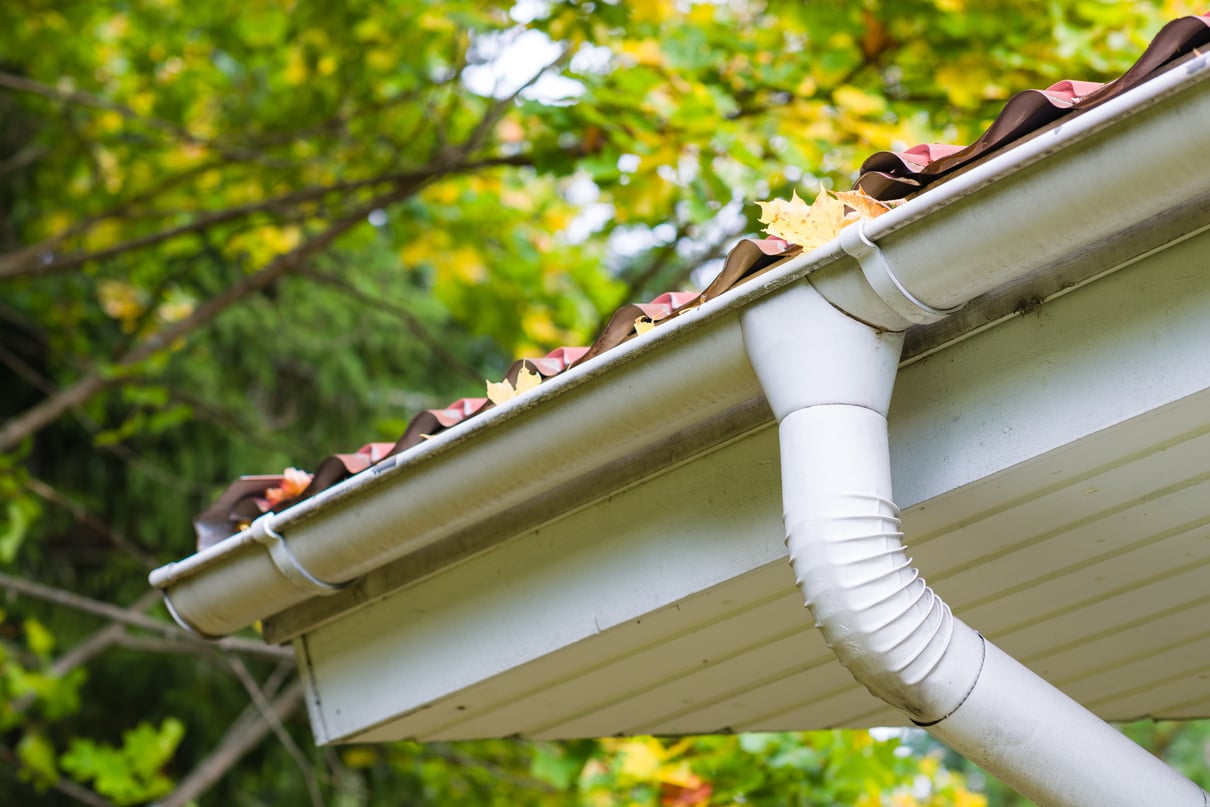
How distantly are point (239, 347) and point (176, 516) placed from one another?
106 centimetres

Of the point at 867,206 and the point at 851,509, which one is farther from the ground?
the point at 867,206

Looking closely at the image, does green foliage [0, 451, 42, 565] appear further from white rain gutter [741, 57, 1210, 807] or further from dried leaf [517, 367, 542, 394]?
white rain gutter [741, 57, 1210, 807]

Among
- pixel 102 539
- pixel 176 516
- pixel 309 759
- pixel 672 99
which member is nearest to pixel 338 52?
pixel 672 99

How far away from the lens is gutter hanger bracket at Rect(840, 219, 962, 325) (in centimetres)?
147

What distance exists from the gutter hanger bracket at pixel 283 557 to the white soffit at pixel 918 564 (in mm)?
185

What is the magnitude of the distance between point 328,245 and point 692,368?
3741 mm

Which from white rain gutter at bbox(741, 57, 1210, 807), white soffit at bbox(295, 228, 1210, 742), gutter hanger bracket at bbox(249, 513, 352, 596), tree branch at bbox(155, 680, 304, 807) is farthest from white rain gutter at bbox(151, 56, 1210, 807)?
tree branch at bbox(155, 680, 304, 807)

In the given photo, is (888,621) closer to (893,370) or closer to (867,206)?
(893,370)

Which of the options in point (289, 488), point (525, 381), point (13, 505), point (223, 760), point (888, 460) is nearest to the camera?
point (888, 460)

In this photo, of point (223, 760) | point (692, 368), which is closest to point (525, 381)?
point (692, 368)

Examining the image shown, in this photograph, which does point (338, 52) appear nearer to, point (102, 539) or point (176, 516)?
point (176, 516)

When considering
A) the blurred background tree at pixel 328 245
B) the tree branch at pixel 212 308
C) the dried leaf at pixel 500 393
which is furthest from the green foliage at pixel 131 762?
the dried leaf at pixel 500 393

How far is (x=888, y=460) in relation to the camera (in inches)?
59.6

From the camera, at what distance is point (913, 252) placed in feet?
4.77
